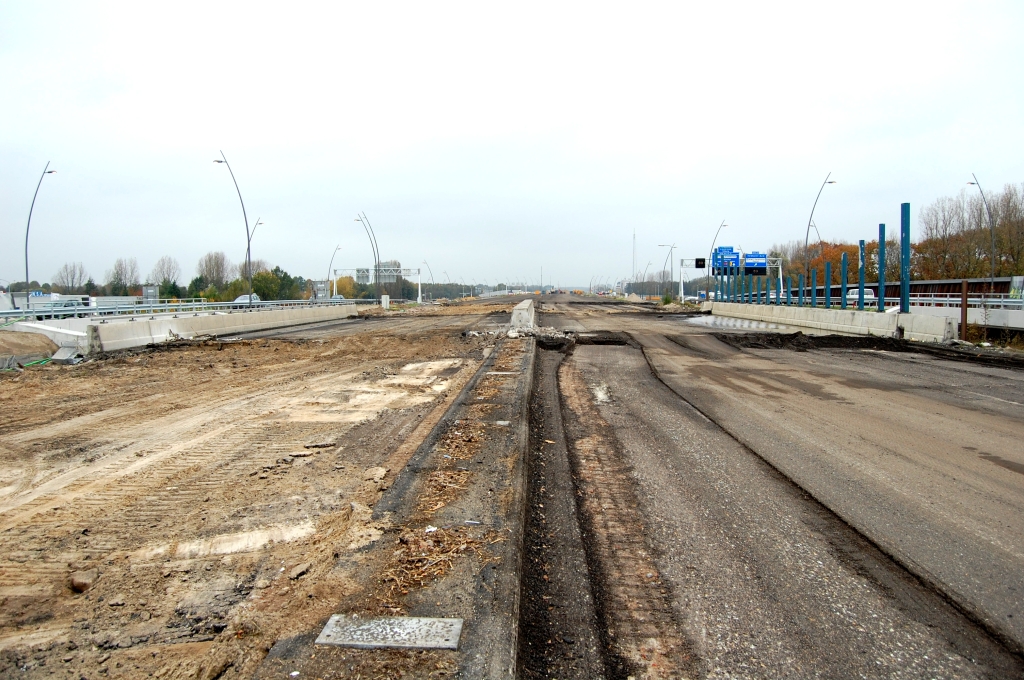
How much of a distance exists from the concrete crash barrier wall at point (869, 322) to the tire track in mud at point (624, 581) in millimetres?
17420

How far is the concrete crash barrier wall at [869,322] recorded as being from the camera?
19.6m

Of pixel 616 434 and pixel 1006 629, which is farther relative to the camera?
pixel 616 434

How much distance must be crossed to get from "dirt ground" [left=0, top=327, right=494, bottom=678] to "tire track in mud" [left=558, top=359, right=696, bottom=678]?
1.48m

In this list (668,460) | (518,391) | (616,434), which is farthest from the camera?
(518,391)

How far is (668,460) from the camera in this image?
21.9 ft

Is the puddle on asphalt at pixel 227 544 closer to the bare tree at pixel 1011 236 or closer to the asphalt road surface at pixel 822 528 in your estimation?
the asphalt road surface at pixel 822 528

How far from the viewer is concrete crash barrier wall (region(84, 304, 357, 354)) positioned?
17609mm

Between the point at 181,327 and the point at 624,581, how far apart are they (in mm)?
23309

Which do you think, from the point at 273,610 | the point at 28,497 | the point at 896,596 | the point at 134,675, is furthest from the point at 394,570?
the point at 28,497

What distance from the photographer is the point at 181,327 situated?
23250 millimetres

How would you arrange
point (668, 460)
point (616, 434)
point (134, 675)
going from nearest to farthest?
point (134, 675) → point (668, 460) → point (616, 434)

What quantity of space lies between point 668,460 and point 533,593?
3.38 meters

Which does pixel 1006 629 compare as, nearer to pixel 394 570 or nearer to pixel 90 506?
pixel 394 570

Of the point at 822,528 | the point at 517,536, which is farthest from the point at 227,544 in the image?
the point at 822,528
